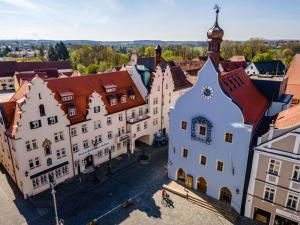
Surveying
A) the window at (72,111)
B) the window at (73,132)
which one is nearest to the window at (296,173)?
the window at (73,132)

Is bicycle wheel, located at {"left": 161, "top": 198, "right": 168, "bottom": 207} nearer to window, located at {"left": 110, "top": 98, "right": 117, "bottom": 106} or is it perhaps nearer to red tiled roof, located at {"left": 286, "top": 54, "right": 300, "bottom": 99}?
window, located at {"left": 110, "top": 98, "right": 117, "bottom": 106}

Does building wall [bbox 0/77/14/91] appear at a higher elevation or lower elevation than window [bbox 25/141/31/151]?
lower

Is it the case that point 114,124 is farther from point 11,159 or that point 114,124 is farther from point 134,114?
point 11,159

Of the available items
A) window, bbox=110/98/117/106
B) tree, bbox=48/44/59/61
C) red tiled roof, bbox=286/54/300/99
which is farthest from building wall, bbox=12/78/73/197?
tree, bbox=48/44/59/61

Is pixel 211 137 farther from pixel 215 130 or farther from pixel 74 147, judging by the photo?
pixel 74 147

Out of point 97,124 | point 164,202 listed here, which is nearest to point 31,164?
point 97,124

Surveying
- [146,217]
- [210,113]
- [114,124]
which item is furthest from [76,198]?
[210,113]
